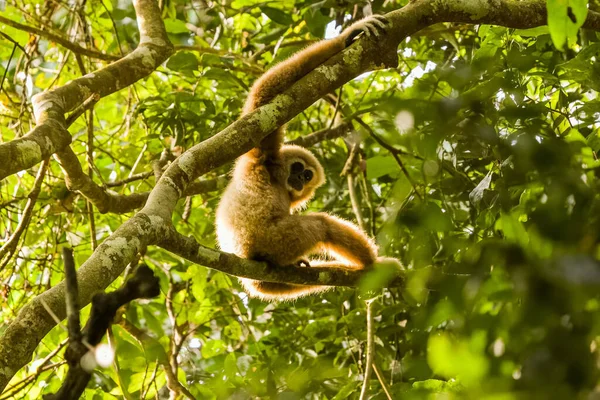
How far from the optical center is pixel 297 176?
6074mm

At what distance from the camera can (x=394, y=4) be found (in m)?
6.63

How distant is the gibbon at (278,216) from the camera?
4891 millimetres

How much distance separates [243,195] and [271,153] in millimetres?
588

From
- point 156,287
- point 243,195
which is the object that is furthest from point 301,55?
point 156,287

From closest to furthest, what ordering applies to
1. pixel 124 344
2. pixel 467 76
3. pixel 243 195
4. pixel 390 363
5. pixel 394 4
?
pixel 467 76 < pixel 243 195 < pixel 124 344 < pixel 390 363 < pixel 394 4

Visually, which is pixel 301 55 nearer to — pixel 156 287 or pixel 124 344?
pixel 124 344

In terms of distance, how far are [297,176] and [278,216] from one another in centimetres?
82

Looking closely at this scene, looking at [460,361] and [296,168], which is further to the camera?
[296,168]

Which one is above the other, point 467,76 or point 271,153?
point 271,153

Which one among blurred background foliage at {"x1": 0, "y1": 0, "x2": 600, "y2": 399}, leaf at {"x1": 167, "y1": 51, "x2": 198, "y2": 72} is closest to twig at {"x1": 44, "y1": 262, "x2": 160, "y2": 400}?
blurred background foliage at {"x1": 0, "y1": 0, "x2": 600, "y2": 399}

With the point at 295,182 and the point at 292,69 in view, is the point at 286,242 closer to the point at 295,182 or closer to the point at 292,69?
the point at 295,182

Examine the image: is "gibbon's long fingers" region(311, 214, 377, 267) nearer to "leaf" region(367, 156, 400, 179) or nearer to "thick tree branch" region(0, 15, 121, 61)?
"leaf" region(367, 156, 400, 179)

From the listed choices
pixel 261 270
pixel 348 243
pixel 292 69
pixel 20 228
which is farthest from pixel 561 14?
pixel 20 228

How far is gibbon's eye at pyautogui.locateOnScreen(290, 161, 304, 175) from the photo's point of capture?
239 inches
